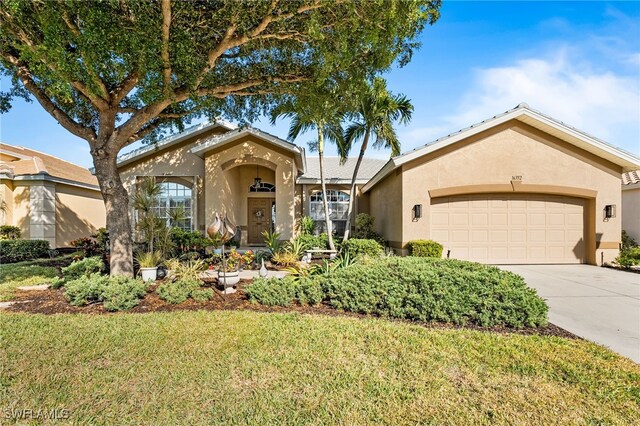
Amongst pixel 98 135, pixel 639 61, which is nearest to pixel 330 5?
pixel 98 135

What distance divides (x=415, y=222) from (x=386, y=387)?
852cm

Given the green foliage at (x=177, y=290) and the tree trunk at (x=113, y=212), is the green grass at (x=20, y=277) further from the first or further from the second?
the green foliage at (x=177, y=290)

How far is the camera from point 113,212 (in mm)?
7492

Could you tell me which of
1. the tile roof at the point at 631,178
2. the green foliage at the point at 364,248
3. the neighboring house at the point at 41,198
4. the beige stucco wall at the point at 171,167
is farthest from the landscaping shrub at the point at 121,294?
the tile roof at the point at 631,178

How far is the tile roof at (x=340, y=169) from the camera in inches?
688

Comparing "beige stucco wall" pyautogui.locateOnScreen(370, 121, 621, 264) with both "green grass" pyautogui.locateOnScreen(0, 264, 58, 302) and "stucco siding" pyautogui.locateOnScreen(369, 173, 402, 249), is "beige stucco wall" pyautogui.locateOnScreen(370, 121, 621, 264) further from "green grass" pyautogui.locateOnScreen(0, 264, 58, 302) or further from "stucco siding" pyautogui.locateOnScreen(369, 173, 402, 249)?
"green grass" pyautogui.locateOnScreen(0, 264, 58, 302)

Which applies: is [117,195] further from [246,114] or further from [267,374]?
[267,374]

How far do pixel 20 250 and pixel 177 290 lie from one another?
37.0ft

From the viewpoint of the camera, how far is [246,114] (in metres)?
9.81

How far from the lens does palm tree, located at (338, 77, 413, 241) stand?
1262 centimetres

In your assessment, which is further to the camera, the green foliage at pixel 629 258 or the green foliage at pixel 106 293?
the green foliage at pixel 629 258

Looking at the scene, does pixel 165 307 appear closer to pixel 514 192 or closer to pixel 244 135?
pixel 244 135

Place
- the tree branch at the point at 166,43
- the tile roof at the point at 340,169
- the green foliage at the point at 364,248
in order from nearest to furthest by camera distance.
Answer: the tree branch at the point at 166,43, the green foliage at the point at 364,248, the tile roof at the point at 340,169

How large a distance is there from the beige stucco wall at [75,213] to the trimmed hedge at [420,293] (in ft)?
47.8
